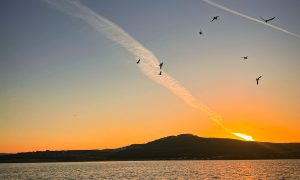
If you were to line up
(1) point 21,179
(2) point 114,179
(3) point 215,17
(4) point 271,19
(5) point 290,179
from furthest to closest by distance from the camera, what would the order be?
(1) point 21,179
(2) point 114,179
(5) point 290,179
(3) point 215,17
(4) point 271,19

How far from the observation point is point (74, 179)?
3728 inches

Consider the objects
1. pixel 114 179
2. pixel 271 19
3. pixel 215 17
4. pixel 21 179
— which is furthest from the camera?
pixel 21 179

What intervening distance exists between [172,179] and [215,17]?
141ft

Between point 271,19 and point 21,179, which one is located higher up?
point 271,19

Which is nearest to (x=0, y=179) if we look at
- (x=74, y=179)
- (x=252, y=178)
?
(x=74, y=179)

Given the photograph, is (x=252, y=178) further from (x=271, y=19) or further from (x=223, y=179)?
(x=271, y=19)

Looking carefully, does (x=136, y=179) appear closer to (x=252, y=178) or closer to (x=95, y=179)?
(x=95, y=179)

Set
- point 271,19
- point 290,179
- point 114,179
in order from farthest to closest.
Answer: point 114,179 → point 290,179 → point 271,19

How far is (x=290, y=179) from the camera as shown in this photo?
84.2 metres

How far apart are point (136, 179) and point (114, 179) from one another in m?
5.79

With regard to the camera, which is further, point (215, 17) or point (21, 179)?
point (21, 179)

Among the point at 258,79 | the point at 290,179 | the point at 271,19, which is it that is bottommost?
the point at 290,179

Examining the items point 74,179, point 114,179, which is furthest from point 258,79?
point 74,179

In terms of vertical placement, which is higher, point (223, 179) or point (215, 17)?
point (215, 17)
